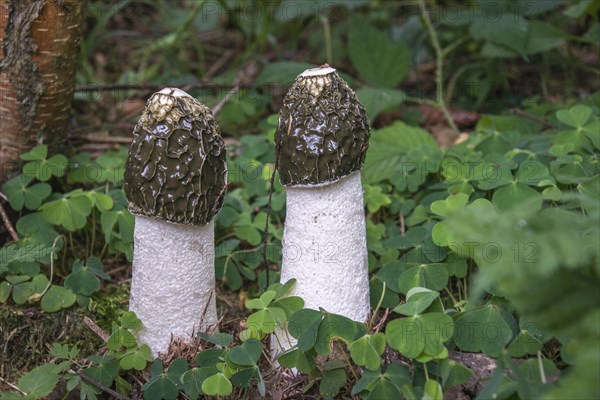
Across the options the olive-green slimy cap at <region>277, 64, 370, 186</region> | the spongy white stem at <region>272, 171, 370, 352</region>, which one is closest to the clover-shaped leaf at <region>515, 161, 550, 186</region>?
the spongy white stem at <region>272, 171, 370, 352</region>

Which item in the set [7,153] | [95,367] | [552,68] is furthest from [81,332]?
[552,68]

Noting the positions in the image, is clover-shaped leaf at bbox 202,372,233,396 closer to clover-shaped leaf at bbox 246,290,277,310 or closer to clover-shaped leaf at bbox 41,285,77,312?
clover-shaped leaf at bbox 246,290,277,310

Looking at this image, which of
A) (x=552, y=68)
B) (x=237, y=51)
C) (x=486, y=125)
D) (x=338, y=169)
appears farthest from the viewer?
(x=237, y=51)

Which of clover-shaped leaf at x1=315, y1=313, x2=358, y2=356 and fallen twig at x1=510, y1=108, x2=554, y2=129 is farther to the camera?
fallen twig at x1=510, y1=108, x2=554, y2=129

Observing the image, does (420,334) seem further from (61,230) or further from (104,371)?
(61,230)

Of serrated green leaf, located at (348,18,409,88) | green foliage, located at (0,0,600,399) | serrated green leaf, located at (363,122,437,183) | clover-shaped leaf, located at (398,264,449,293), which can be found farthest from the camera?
serrated green leaf, located at (348,18,409,88)

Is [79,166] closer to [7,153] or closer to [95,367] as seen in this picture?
[7,153]

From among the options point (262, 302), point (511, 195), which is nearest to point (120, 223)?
point (262, 302)
